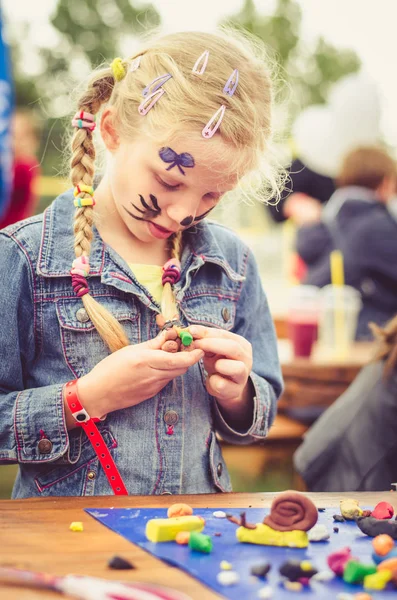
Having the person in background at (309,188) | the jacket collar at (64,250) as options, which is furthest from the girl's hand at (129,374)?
the person in background at (309,188)

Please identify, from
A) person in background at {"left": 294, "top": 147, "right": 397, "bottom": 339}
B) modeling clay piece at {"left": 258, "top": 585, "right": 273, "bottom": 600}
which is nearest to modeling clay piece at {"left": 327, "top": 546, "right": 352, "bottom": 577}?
modeling clay piece at {"left": 258, "top": 585, "right": 273, "bottom": 600}

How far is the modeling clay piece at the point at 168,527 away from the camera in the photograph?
1.10m

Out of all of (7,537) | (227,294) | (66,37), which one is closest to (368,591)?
(7,537)

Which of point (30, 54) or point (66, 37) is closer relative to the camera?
point (30, 54)

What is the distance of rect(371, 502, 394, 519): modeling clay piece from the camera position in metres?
1.25

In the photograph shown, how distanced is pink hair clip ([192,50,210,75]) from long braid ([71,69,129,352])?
223 millimetres

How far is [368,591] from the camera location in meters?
0.98

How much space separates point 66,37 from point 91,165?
85.2 feet

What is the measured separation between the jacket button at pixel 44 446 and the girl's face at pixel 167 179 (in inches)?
18.0

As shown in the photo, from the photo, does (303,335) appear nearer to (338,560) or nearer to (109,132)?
(109,132)

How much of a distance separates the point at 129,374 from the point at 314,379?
2089mm

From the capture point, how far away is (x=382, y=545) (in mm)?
1096

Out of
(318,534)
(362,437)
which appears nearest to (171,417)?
(318,534)

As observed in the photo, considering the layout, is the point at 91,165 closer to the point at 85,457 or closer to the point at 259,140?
the point at 259,140
